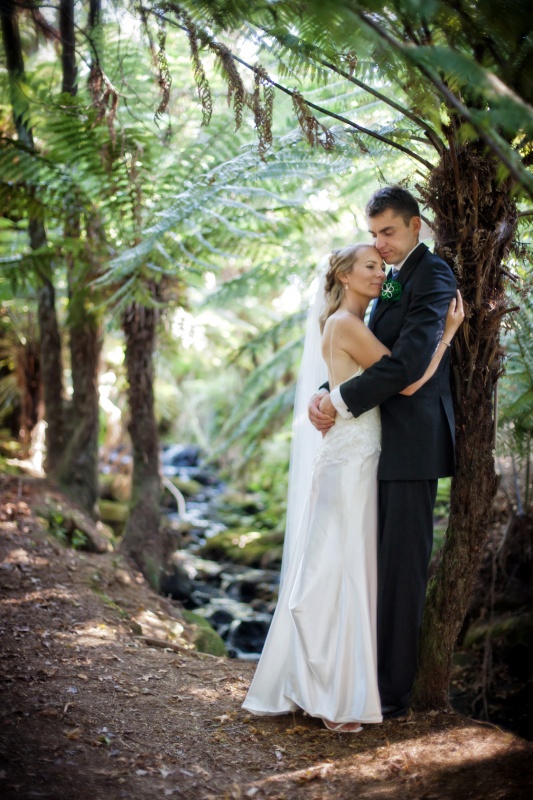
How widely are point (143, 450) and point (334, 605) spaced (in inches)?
131

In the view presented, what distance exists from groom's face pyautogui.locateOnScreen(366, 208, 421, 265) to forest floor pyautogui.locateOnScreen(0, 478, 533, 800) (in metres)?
1.96

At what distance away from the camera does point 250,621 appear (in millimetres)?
6418

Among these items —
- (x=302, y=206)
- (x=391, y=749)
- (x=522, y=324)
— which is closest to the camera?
(x=391, y=749)

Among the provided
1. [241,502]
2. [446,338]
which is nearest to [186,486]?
[241,502]

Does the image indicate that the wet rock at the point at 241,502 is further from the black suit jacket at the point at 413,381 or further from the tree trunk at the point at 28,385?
the black suit jacket at the point at 413,381

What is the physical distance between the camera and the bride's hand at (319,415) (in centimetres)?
309

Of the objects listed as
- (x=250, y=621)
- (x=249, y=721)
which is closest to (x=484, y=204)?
(x=249, y=721)

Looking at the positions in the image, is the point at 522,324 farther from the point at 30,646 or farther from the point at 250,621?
the point at 250,621

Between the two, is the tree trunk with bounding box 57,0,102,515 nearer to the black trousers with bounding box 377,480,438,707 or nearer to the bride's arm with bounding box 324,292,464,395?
the bride's arm with bounding box 324,292,464,395

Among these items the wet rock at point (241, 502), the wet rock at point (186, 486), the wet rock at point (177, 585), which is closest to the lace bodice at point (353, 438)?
the wet rock at point (177, 585)

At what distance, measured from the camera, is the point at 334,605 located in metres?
2.96

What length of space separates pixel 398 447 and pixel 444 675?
101 centimetres

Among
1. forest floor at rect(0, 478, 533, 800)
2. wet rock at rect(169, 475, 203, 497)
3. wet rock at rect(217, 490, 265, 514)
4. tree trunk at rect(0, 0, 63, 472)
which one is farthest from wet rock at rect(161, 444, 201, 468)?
forest floor at rect(0, 478, 533, 800)

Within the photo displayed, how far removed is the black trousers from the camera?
116 inches
